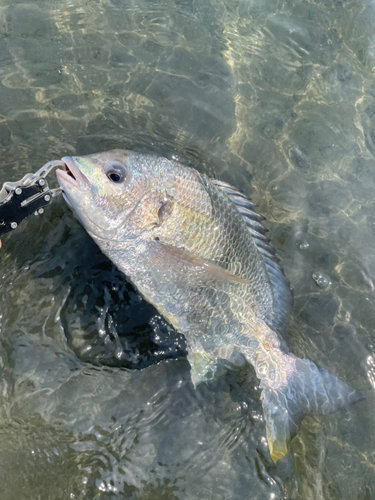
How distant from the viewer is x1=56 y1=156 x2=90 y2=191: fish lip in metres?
2.61

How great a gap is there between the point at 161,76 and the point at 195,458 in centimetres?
381

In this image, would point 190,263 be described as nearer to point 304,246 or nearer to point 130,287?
point 130,287

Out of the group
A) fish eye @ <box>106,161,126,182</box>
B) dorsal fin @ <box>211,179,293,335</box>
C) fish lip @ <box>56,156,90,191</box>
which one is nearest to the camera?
fish lip @ <box>56,156,90,191</box>

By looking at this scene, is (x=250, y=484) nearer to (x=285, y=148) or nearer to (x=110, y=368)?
(x=110, y=368)

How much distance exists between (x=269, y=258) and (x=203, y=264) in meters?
0.65

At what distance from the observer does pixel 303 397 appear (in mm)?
2998

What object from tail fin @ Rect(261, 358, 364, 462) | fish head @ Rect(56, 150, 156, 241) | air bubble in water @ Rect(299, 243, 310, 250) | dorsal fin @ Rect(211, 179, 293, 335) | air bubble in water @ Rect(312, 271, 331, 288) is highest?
fish head @ Rect(56, 150, 156, 241)

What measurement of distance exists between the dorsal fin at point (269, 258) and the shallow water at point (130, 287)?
382 mm

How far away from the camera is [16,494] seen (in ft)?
9.09

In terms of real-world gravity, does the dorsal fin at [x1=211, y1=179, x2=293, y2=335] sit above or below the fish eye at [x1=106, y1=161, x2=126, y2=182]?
below

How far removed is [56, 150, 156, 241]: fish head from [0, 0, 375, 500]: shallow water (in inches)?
30.9

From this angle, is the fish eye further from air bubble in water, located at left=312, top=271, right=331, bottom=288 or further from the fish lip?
air bubble in water, located at left=312, top=271, right=331, bottom=288

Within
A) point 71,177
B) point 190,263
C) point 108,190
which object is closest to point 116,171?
point 108,190

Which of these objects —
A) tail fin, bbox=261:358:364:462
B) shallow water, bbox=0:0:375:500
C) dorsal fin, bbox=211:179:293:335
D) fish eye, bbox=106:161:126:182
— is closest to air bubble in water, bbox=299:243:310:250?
shallow water, bbox=0:0:375:500
